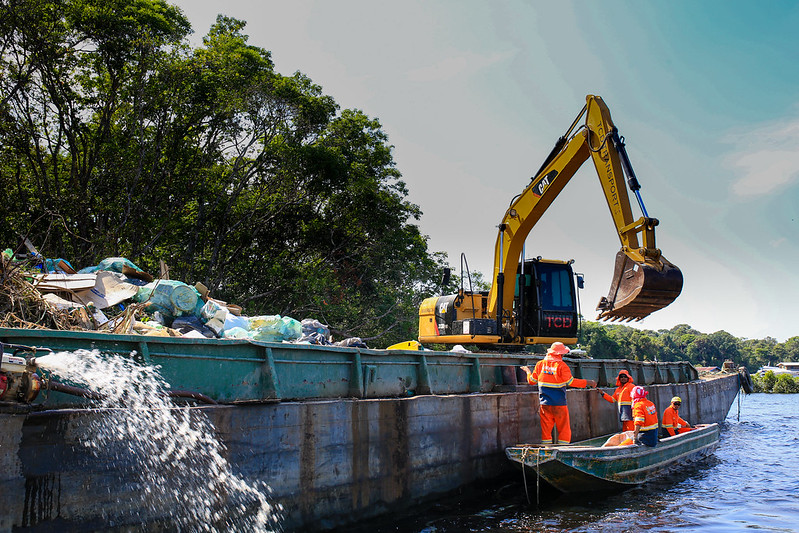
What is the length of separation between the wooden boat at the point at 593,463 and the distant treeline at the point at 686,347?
7192 centimetres

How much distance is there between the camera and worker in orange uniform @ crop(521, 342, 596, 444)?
878cm

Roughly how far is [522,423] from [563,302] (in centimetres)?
363

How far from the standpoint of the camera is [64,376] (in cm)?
468

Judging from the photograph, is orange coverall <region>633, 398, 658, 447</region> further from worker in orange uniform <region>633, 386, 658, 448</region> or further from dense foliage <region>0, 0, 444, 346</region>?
dense foliage <region>0, 0, 444, 346</region>

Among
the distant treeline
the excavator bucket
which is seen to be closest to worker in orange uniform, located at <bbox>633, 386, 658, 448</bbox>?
the excavator bucket

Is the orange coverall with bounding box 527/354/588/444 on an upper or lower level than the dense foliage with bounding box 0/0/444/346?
lower

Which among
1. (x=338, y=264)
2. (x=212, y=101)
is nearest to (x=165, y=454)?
(x=212, y=101)

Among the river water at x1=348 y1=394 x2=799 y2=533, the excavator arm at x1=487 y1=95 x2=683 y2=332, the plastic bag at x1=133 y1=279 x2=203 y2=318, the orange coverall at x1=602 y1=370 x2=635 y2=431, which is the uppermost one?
the excavator arm at x1=487 y1=95 x2=683 y2=332

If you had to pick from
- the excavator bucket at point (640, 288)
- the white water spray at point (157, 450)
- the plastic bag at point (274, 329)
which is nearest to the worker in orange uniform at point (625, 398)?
the excavator bucket at point (640, 288)

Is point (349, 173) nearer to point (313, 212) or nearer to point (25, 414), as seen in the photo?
point (313, 212)

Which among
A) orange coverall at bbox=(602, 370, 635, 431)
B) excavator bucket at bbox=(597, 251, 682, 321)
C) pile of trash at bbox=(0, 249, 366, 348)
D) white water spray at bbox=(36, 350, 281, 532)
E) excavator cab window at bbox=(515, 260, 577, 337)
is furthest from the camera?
excavator cab window at bbox=(515, 260, 577, 337)

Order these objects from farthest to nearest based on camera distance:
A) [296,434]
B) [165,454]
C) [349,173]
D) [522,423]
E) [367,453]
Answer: [349,173], [522,423], [367,453], [296,434], [165,454]

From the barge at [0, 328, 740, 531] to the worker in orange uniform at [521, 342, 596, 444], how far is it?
723 mm

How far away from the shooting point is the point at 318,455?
6.26m
